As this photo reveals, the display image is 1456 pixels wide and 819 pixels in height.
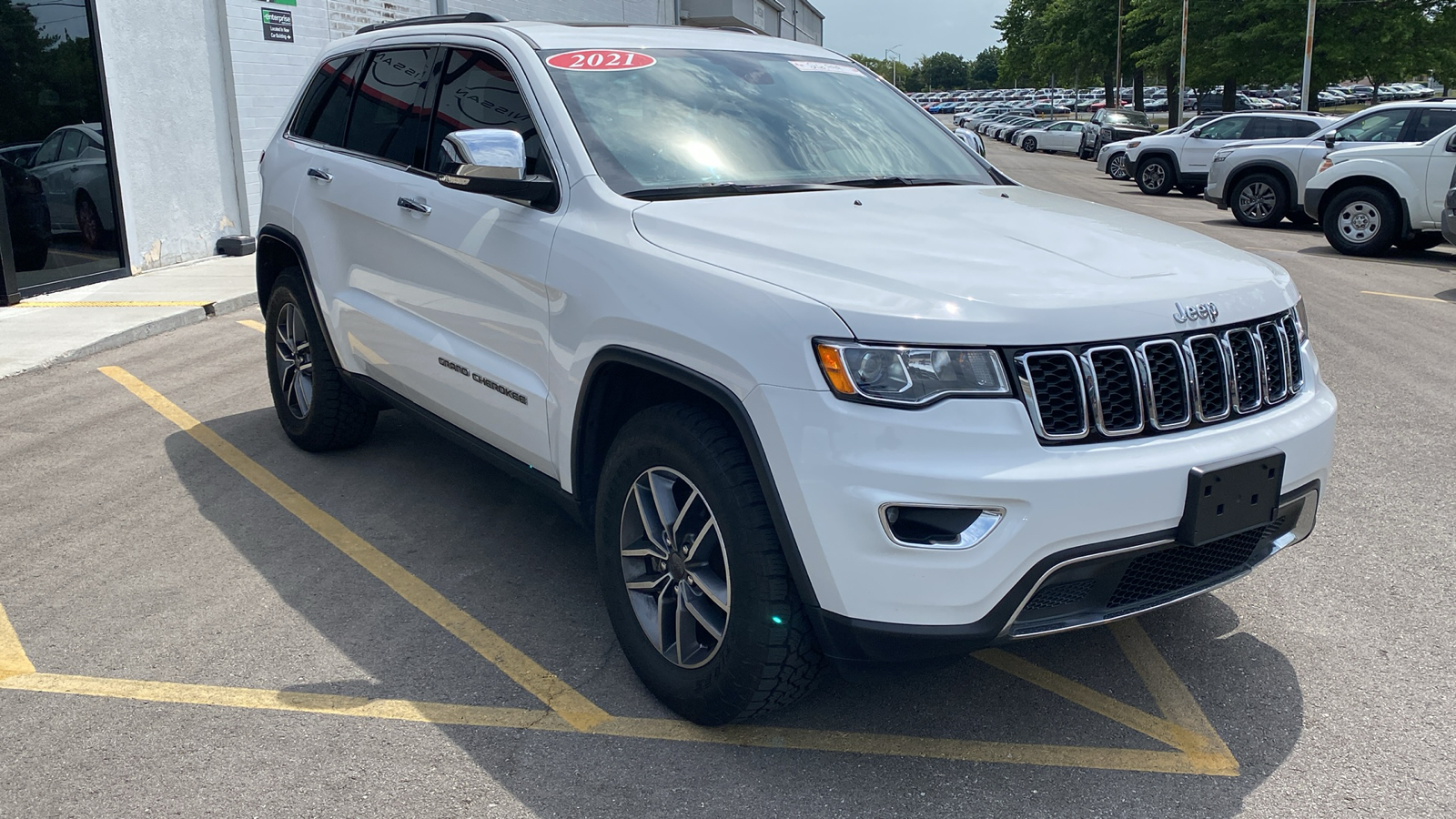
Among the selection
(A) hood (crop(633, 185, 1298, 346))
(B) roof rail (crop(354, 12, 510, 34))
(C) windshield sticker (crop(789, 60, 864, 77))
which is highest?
(B) roof rail (crop(354, 12, 510, 34))

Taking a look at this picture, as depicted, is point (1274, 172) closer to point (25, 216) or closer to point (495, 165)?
point (25, 216)

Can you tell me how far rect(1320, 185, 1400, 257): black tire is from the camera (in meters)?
13.4

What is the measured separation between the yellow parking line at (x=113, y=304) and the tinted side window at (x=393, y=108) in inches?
221

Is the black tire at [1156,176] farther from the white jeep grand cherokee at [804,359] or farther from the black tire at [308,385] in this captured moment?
the black tire at [308,385]

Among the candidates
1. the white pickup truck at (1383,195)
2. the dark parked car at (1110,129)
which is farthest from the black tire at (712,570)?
the dark parked car at (1110,129)

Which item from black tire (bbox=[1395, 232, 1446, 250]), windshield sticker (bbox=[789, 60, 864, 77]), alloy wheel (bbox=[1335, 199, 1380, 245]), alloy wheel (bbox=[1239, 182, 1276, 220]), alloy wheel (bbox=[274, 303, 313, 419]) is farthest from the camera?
alloy wheel (bbox=[1239, 182, 1276, 220])

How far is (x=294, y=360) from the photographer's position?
5.71 meters

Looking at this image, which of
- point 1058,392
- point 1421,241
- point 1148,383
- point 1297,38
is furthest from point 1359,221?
point 1297,38

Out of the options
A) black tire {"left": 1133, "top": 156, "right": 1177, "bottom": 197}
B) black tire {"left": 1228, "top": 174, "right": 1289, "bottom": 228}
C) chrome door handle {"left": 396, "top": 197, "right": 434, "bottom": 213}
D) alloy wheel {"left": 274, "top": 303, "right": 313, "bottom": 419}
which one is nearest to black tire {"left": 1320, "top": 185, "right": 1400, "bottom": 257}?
black tire {"left": 1228, "top": 174, "right": 1289, "bottom": 228}

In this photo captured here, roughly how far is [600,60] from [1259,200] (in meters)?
15.4

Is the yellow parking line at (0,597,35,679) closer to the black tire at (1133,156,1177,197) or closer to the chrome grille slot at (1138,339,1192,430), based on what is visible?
the chrome grille slot at (1138,339,1192,430)

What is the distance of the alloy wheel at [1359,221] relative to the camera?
1357cm

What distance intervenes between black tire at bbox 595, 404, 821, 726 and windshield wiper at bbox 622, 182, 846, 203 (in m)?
0.72

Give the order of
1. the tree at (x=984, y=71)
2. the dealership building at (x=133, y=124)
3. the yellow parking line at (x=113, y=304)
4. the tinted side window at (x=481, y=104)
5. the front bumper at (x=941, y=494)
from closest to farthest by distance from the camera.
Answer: the front bumper at (x=941, y=494) → the tinted side window at (x=481, y=104) → the yellow parking line at (x=113, y=304) → the dealership building at (x=133, y=124) → the tree at (x=984, y=71)
